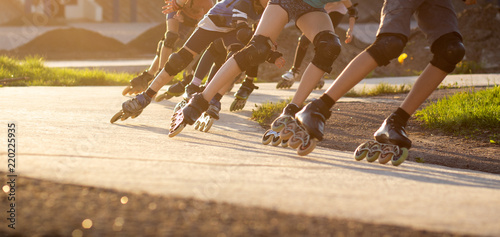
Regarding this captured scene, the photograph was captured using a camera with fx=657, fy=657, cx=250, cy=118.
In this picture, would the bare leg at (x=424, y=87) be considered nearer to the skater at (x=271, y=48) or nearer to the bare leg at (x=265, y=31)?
the skater at (x=271, y=48)

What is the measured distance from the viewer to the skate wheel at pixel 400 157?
3.36 metres

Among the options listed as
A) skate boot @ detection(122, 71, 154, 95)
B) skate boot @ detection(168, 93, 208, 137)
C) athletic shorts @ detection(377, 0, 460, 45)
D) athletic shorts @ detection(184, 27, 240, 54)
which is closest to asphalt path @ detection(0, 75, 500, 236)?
skate boot @ detection(168, 93, 208, 137)

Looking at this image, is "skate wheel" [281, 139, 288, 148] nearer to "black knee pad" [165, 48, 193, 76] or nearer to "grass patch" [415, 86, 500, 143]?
"black knee pad" [165, 48, 193, 76]

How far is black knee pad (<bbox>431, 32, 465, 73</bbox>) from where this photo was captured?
3430mm

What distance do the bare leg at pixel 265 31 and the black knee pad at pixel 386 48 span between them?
0.66m

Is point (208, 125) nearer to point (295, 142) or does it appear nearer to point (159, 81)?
point (159, 81)

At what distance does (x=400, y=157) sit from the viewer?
3.36m

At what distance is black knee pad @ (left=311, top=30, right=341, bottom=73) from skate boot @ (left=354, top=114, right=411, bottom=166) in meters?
0.59

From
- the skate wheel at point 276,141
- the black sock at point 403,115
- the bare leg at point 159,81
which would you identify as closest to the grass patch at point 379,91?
the bare leg at point 159,81

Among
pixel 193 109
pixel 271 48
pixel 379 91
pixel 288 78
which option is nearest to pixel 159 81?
pixel 193 109

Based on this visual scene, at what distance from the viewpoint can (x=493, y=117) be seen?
509 centimetres

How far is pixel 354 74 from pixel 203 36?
6.76 ft

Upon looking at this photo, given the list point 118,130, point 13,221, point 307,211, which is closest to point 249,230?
point 307,211

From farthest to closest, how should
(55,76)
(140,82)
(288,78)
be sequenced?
(55,76) → (288,78) → (140,82)
